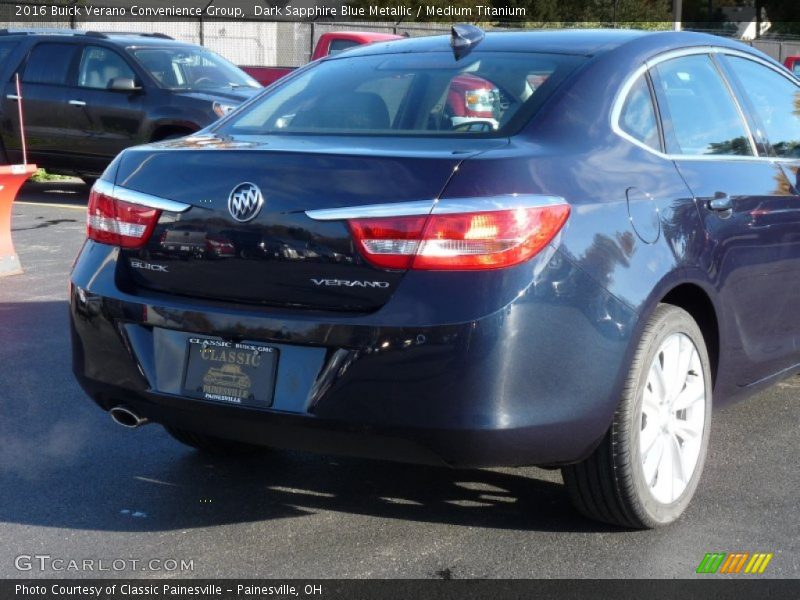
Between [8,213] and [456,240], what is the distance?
19.9 feet

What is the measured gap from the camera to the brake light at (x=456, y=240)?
3.47 m

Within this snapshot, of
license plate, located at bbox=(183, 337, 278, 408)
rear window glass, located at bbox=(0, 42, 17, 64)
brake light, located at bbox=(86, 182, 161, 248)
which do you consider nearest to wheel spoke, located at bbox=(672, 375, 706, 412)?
license plate, located at bbox=(183, 337, 278, 408)

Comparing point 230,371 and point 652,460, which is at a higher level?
point 230,371

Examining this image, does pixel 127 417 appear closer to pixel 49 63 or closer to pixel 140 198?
pixel 140 198

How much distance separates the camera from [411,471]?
15.5ft

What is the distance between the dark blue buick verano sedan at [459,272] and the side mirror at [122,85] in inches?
351

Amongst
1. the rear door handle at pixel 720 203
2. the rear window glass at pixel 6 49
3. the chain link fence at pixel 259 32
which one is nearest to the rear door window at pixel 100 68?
the rear window glass at pixel 6 49

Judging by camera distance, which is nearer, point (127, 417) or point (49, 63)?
point (127, 417)

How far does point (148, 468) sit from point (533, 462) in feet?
5.66

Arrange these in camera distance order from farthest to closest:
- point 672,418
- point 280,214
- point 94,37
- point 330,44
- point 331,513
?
point 330,44, point 94,37, point 331,513, point 672,418, point 280,214

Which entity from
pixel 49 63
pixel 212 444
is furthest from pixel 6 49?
pixel 212 444

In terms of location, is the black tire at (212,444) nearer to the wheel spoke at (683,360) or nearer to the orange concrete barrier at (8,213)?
the wheel spoke at (683,360)

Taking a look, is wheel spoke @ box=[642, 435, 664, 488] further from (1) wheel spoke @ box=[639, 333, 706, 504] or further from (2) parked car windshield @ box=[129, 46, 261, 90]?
(2) parked car windshield @ box=[129, 46, 261, 90]

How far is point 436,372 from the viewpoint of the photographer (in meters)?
3.47
